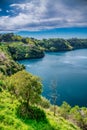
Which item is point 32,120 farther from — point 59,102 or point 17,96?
point 59,102

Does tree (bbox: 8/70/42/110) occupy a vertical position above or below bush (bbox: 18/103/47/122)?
above

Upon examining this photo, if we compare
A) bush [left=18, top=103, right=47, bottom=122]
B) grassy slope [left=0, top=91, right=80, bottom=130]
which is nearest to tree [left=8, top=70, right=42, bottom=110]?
bush [left=18, top=103, right=47, bottom=122]

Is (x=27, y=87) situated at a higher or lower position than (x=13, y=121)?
higher

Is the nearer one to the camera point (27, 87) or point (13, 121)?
point (13, 121)

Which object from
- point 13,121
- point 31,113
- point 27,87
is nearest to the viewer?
point 13,121

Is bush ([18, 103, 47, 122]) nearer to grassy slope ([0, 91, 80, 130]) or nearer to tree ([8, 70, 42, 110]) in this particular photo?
grassy slope ([0, 91, 80, 130])

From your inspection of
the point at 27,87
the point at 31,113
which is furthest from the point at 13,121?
the point at 27,87

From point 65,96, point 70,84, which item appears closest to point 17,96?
point 65,96

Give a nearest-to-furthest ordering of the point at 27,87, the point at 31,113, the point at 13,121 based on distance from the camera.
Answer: the point at 13,121
the point at 31,113
the point at 27,87

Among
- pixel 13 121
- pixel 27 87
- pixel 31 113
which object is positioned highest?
pixel 27 87

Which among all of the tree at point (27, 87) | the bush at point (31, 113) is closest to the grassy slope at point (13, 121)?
the bush at point (31, 113)

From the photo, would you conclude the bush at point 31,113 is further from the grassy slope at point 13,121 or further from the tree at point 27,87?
the tree at point 27,87

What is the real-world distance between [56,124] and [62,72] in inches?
5369

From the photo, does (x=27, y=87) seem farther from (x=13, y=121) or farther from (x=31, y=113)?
(x=13, y=121)
